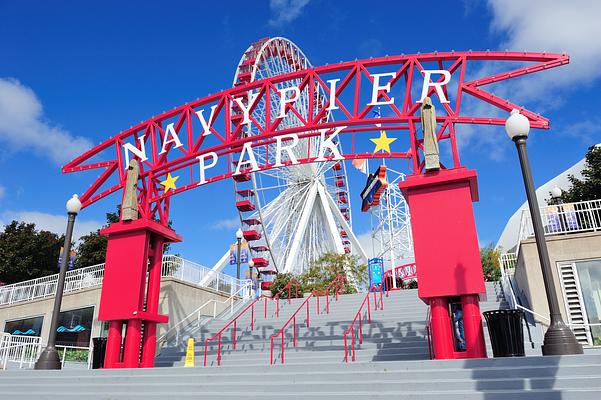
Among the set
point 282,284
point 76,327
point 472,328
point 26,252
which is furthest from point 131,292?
point 26,252

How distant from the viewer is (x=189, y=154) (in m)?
14.9

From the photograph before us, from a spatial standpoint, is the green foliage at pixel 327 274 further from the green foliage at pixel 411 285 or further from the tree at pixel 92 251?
the tree at pixel 92 251

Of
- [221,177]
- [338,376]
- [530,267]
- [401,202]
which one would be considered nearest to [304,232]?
[401,202]

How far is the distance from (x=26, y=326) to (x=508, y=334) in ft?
72.8

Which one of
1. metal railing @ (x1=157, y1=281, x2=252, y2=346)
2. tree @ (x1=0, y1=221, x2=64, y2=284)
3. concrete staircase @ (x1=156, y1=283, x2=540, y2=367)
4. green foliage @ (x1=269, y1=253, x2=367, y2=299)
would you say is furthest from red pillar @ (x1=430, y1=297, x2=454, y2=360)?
tree @ (x1=0, y1=221, x2=64, y2=284)

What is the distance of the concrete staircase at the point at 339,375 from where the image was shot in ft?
23.5

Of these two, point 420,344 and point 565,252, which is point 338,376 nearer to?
point 420,344

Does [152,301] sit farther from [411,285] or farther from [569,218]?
[411,285]

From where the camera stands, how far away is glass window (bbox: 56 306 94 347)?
66.2 ft

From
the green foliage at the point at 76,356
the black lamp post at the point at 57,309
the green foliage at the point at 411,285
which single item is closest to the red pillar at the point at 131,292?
the black lamp post at the point at 57,309

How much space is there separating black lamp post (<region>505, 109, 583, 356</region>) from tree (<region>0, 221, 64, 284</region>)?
3893 cm

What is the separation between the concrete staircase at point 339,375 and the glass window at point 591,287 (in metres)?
2.35

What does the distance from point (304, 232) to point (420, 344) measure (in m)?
21.0

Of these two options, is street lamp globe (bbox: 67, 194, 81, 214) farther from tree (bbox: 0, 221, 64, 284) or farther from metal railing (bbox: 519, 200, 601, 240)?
tree (bbox: 0, 221, 64, 284)
